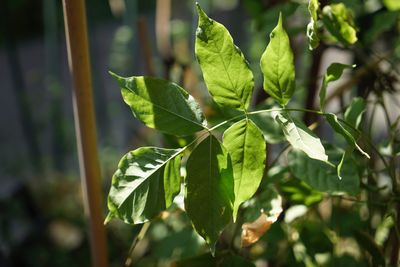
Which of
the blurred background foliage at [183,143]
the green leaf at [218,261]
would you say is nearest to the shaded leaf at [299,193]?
the blurred background foliage at [183,143]

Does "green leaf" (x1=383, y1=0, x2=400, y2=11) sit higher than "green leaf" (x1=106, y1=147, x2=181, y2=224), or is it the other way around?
"green leaf" (x1=383, y1=0, x2=400, y2=11)

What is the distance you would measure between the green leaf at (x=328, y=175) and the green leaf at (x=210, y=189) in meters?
0.14

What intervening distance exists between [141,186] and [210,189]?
0.21ft

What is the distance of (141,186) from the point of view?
19.8 inches

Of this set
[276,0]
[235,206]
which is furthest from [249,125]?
[276,0]

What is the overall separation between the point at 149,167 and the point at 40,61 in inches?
195

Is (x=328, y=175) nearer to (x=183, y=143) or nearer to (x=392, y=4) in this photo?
(x=183, y=143)

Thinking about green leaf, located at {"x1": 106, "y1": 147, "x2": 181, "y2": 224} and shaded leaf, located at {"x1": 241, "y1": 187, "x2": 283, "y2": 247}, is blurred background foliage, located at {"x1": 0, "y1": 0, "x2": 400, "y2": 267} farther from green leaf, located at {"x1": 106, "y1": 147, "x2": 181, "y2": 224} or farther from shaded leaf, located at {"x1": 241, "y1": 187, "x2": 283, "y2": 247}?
green leaf, located at {"x1": 106, "y1": 147, "x2": 181, "y2": 224}

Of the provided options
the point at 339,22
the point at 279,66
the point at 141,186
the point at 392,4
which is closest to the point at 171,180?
the point at 141,186

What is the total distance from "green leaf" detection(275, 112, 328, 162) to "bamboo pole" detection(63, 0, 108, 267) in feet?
0.76

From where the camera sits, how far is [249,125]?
52 cm

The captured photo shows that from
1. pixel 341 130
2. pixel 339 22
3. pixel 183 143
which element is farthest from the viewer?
pixel 183 143

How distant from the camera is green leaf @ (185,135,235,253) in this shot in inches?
20.1

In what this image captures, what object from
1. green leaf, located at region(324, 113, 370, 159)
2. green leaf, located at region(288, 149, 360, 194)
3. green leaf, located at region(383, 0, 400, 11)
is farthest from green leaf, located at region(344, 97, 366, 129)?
green leaf, located at region(383, 0, 400, 11)
